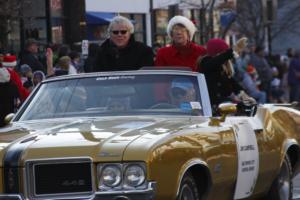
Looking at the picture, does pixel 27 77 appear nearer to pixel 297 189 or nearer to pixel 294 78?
pixel 297 189

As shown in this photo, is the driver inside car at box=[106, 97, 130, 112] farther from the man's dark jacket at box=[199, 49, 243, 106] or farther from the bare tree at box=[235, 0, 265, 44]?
the bare tree at box=[235, 0, 265, 44]

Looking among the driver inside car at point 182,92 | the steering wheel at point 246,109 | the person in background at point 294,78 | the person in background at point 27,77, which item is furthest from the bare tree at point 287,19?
the driver inside car at point 182,92

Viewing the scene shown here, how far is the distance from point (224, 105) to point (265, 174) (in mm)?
Answer: 1068

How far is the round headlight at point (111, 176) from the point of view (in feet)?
23.1

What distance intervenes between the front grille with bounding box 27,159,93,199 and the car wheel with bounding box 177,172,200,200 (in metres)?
0.71

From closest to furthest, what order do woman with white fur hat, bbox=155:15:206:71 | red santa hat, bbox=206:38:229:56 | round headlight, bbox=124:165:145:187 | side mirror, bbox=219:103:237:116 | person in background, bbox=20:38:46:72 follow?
round headlight, bbox=124:165:145:187 < side mirror, bbox=219:103:237:116 < red santa hat, bbox=206:38:229:56 < woman with white fur hat, bbox=155:15:206:71 < person in background, bbox=20:38:46:72

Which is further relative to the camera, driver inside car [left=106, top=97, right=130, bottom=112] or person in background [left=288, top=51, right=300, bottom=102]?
person in background [left=288, top=51, right=300, bottom=102]

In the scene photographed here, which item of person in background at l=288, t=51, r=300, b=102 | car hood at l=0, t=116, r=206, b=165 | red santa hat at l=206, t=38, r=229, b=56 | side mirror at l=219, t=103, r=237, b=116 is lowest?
person in background at l=288, t=51, r=300, b=102

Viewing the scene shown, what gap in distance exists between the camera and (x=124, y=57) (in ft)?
36.4

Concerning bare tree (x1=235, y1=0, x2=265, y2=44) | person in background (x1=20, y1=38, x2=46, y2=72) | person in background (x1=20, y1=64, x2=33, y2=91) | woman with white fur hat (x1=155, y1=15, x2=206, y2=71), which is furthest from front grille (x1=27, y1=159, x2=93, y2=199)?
bare tree (x1=235, y1=0, x2=265, y2=44)

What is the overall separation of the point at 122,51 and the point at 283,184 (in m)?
2.36

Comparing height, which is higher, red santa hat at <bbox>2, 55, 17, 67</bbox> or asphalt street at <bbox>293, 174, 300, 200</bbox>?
red santa hat at <bbox>2, 55, 17, 67</bbox>

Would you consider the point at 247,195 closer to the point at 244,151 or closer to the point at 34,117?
the point at 244,151

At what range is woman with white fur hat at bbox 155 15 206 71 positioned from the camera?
10.8 m
